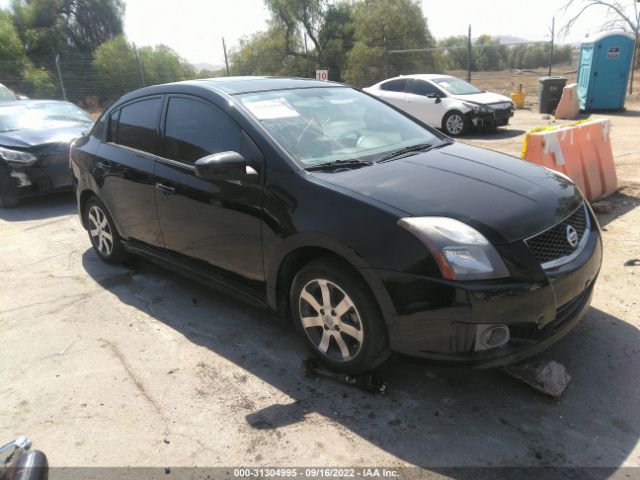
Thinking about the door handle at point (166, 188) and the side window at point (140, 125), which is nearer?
the door handle at point (166, 188)

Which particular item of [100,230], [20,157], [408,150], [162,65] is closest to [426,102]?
[20,157]

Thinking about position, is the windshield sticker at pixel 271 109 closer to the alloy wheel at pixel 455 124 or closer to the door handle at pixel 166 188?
the door handle at pixel 166 188

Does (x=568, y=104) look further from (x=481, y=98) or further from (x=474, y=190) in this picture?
(x=474, y=190)

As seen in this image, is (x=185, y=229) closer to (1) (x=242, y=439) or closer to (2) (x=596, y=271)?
(1) (x=242, y=439)

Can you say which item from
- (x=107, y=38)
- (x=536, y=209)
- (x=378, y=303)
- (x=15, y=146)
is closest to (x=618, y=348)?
(x=536, y=209)

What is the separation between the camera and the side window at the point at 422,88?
12.8m

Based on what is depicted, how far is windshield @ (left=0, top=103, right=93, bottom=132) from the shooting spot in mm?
8281

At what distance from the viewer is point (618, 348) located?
3250 millimetres

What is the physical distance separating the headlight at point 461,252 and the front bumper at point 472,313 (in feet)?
0.17

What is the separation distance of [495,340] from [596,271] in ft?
2.98

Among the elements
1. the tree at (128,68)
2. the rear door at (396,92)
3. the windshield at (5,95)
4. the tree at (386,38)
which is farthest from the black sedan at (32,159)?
the tree at (386,38)

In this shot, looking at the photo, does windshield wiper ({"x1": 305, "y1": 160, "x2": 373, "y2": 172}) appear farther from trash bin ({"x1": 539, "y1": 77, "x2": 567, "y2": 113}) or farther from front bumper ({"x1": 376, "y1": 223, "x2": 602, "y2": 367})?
trash bin ({"x1": 539, "y1": 77, "x2": 567, "y2": 113})

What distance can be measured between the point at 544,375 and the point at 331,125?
6.85ft

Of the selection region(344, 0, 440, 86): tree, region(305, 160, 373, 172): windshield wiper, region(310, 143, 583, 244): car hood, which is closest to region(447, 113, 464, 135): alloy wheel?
region(310, 143, 583, 244): car hood
